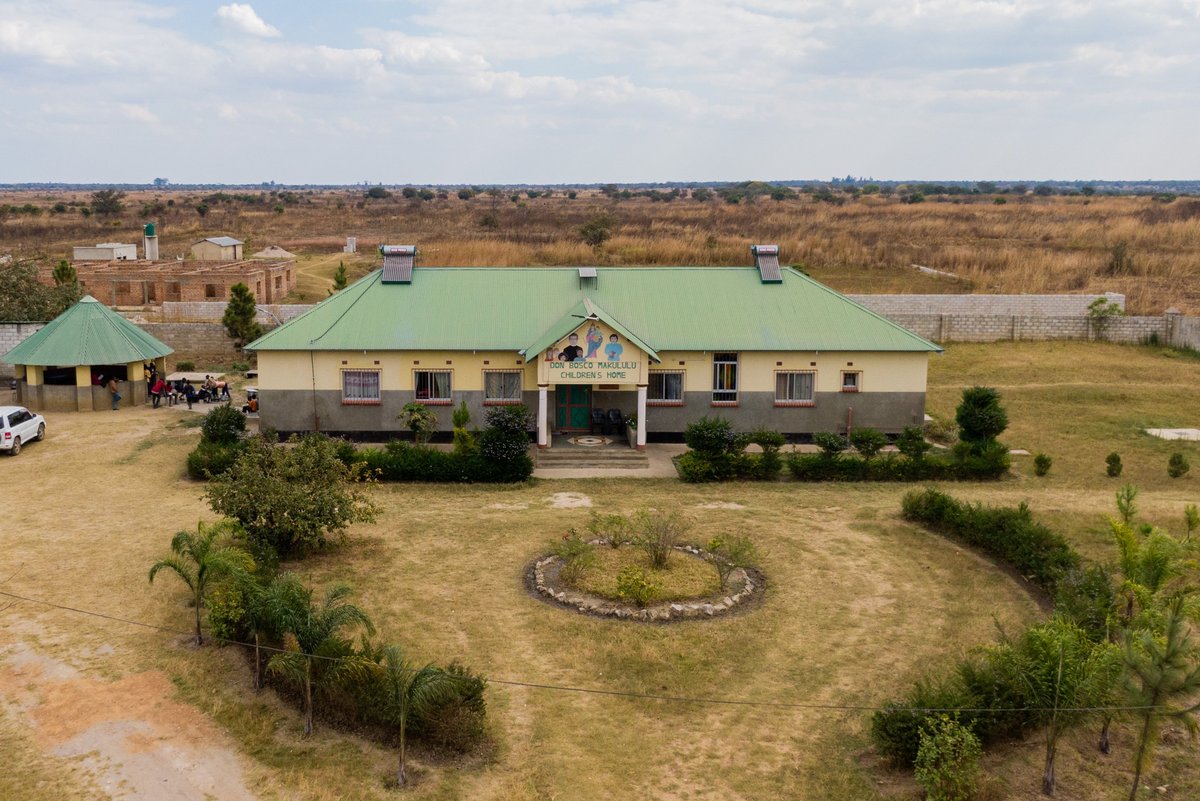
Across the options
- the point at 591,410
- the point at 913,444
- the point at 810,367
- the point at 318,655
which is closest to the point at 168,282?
the point at 591,410

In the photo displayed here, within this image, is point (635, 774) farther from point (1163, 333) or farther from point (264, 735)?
point (1163, 333)

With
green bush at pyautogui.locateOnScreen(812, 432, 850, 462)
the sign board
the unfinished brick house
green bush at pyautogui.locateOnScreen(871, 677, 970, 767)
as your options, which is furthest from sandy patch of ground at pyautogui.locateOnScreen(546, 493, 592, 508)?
the unfinished brick house

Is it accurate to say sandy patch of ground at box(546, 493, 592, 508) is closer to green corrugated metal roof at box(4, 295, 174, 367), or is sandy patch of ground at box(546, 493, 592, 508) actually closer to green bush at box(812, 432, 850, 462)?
green bush at box(812, 432, 850, 462)

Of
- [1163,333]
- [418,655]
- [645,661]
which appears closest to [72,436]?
[418,655]

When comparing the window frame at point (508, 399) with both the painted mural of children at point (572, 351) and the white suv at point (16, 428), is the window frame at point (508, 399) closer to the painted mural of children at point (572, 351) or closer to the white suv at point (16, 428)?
the painted mural of children at point (572, 351)

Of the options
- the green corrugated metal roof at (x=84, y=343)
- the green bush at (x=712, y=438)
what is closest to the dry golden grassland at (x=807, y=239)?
the green corrugated metal roof at (x=84, y=343)
